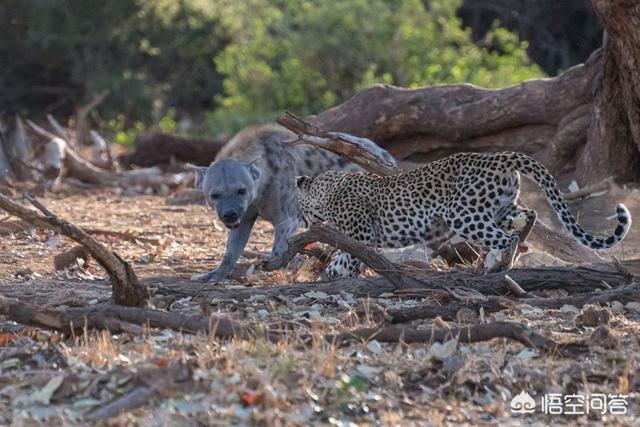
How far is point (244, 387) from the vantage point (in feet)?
14.3

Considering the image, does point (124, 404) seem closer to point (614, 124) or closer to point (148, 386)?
point (148, 386)

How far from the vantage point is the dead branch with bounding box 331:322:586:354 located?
5.04 metres

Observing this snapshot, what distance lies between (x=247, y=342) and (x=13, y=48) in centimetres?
1956

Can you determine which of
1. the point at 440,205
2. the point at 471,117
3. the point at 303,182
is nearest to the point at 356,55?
the point at 471,117

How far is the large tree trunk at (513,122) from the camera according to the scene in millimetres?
10367

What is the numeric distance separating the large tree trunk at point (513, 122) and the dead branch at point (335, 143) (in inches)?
113

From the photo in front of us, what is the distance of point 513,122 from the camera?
11.5 m

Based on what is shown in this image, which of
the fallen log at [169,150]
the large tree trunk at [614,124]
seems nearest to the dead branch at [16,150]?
the fallen log at [169,150]

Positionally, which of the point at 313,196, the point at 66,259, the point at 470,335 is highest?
the point at 470,335

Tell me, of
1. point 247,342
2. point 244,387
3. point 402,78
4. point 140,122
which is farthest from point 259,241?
point 140,122

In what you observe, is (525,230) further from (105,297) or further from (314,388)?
(314,388)

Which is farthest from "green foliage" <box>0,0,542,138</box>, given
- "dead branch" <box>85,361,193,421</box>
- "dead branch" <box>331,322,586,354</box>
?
"dead branch" <box>85,361,193,421</box>

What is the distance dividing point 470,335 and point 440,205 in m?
2.46

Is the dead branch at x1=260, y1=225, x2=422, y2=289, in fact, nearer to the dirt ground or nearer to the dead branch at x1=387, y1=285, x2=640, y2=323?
the dirt ground
